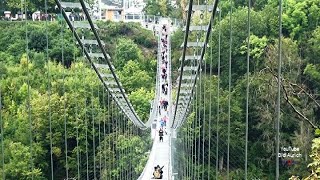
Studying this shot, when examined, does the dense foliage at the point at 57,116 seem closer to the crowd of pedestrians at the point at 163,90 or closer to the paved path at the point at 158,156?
the paved path at the point at 158,156

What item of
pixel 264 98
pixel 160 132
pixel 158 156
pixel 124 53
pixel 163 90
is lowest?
pixel 158 156

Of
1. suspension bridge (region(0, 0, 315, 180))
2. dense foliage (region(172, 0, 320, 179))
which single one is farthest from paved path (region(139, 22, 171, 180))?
dense foliage (region(172, 0, 320, 179))

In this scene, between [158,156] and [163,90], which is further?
[163,90]

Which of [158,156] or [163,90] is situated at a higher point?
[163,90]

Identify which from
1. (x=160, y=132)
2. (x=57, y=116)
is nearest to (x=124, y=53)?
(x=160, y=132)

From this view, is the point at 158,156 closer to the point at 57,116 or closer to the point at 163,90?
the point at 57,116

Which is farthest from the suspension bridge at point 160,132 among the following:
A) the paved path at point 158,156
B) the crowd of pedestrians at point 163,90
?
the crowd of pedestrians at point 163,90

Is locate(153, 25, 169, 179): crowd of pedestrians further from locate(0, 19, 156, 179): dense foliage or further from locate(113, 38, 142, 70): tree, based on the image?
locate(113, 38, 142, 70): tree

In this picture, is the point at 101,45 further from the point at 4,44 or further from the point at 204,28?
the point at 4,44
